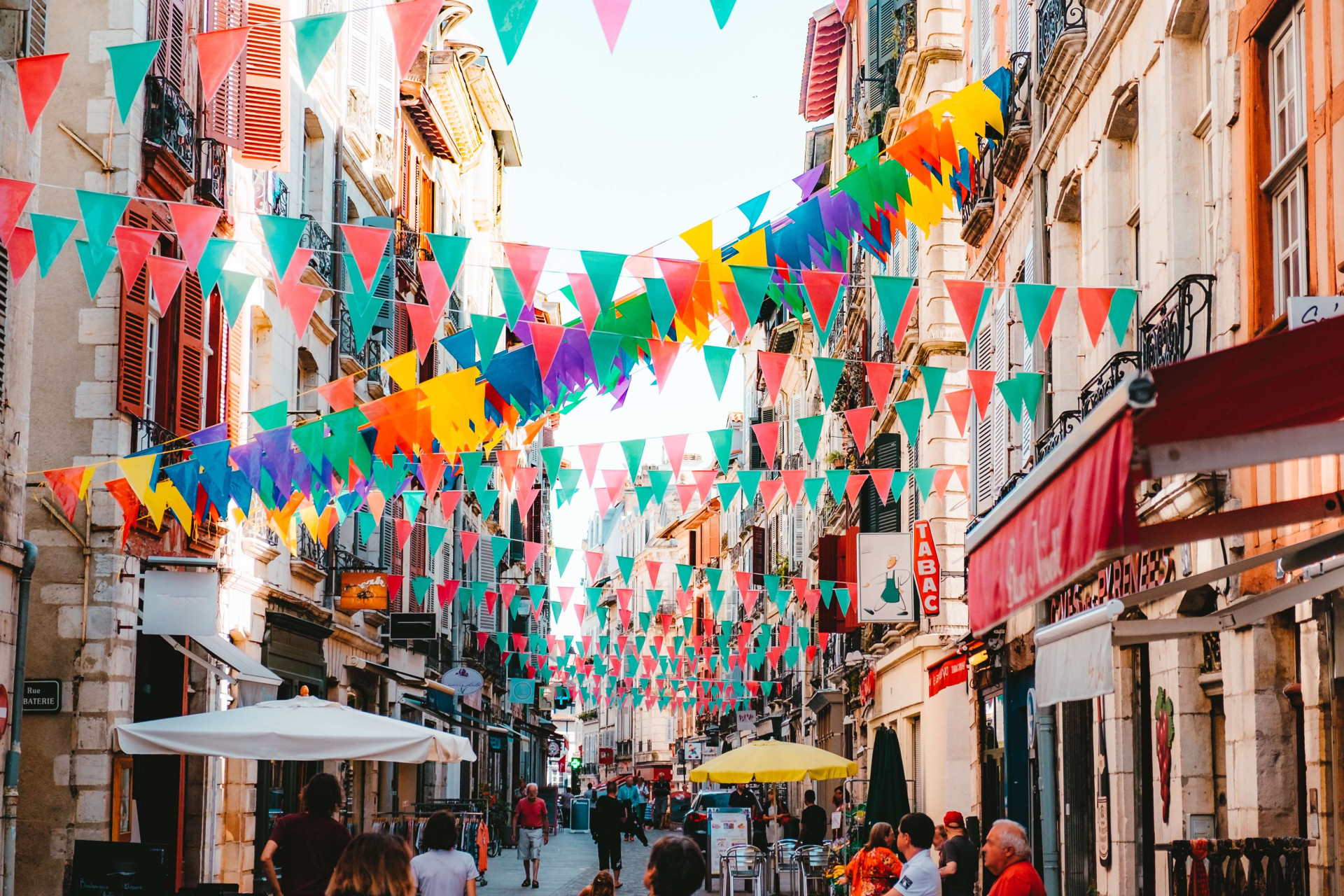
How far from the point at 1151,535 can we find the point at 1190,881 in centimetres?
399

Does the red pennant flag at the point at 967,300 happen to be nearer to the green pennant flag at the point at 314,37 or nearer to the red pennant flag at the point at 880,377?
the red pennant flag at the point at 880,377

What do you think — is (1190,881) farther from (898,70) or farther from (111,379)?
(898,70)

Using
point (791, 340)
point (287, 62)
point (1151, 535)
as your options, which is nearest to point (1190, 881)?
point (1151, 535)

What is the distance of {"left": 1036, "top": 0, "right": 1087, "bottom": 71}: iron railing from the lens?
14391 millimetres

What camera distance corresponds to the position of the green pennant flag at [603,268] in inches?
430

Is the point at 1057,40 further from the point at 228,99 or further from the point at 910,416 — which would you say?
the point at 228,99

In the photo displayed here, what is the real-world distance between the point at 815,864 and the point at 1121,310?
982cm

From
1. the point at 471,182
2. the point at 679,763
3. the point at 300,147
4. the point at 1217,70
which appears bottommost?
the point at 679,763

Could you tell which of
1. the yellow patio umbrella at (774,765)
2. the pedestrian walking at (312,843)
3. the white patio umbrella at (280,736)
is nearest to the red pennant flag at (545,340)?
the white patio umbrella at (280,736)

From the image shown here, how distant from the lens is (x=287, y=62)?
21.2 metres

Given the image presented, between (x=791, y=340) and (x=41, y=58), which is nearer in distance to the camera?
(x=41, y=58)

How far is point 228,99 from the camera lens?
18234mm

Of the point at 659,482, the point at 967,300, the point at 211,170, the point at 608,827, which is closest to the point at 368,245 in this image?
the point at 967,300

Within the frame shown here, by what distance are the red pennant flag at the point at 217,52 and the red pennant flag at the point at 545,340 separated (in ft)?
16.3
